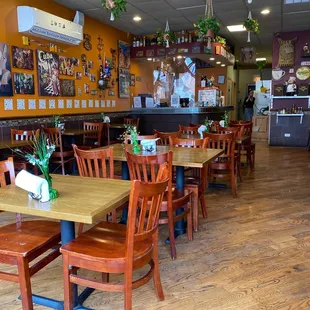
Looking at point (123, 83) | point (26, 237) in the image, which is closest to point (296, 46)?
point (123, 83)

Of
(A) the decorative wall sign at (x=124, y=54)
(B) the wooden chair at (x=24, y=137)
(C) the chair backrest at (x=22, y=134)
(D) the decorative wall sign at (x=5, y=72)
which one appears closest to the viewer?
(B) the wooden chair at (x=24, y=137)

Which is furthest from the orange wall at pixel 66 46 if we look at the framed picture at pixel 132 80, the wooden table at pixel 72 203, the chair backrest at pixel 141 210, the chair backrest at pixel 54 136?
the chair backrest at pixel 141 210

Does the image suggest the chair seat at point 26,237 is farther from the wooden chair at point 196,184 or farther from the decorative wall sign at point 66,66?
the decorative wall sign at point 66,66

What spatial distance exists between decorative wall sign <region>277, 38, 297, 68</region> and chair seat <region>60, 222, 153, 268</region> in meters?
8.22

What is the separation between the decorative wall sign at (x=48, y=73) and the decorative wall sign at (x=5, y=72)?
673 millimetres

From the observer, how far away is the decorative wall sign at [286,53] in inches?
341

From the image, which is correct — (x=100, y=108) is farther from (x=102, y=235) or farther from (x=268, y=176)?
(x=102, y=235)

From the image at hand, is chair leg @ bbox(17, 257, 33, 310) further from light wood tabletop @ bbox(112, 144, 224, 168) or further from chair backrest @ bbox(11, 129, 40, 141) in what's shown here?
chair backrest @ bbox(11, 129, 40, 141)

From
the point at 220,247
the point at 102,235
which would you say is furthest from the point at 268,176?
the point at 102,235

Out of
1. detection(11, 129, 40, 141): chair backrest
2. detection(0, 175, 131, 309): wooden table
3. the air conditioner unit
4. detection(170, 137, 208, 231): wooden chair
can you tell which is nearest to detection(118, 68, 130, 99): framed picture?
the air conditioner unit

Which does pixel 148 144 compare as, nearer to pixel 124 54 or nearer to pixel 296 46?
pixel 124 54

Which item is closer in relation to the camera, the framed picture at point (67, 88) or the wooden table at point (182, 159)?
the wooden table at point (182, 159)

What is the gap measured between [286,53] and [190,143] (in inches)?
252

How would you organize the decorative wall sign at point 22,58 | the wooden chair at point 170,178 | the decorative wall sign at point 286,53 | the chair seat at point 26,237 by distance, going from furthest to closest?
1. the decorative wall sign at point 286,53
2. the decorative wall sign at point 22,58
3. the wooden chair at point 170,178
4. the chair seat at point 26,237
